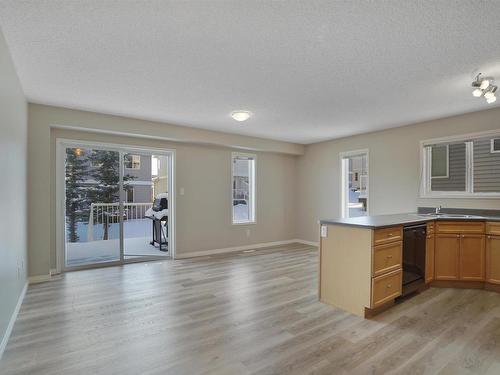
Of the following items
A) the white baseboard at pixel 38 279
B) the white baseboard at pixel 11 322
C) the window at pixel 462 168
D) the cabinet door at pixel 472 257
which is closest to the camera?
the white baseboard at pixel 11 322

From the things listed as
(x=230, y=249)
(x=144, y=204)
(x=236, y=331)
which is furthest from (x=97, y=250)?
(x=236, y=331)

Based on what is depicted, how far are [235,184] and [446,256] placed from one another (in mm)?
3996

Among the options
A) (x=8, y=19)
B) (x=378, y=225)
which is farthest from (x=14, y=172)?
(x=378, y=225)

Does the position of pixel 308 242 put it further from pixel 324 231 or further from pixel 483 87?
pixel 483 87

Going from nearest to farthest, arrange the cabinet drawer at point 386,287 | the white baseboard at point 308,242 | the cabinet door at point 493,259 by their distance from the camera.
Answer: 1. the cabinet drawer at point 386,287
2. the cabinet door at point 493,259
3. the white baseboard at point 308,242

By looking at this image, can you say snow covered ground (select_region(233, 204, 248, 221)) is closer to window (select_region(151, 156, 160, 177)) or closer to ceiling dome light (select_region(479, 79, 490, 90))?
window (select_region(151, 156, 160, 177))

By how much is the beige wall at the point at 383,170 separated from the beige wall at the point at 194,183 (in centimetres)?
43

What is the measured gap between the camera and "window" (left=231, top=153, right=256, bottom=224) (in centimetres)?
A: 632

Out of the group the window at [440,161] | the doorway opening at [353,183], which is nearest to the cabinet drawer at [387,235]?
the window at [440,161]

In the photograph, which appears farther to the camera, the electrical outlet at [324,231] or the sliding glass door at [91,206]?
the sliding glass door at [91,206]

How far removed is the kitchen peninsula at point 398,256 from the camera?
2.88 metres

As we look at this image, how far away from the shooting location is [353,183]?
6.15 meters

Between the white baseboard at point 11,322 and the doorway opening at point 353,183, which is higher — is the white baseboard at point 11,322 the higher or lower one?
the lower one

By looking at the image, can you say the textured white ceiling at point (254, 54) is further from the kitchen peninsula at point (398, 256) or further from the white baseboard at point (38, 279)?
the white baseboard at point (38, 279)
